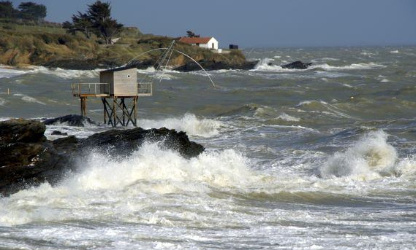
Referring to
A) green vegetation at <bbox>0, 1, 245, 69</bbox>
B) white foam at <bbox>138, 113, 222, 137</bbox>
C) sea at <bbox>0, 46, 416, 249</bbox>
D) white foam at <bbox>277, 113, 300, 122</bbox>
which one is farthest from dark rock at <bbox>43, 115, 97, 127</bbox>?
green vegetation at <bbox>0, 1, 245, 69</bbox>

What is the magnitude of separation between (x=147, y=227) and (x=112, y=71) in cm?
2267

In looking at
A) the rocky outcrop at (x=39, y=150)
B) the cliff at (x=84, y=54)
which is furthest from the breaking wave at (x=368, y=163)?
the cliff at (x=84, y=54)

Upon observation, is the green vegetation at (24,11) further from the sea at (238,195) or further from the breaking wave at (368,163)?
the breaking wave at (368,163)

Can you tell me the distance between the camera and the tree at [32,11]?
16375 centimetres

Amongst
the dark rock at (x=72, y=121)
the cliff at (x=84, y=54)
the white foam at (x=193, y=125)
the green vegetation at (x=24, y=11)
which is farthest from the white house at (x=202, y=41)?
the dark rock at (x=72, y=121)

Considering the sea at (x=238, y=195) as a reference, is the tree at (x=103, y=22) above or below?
above

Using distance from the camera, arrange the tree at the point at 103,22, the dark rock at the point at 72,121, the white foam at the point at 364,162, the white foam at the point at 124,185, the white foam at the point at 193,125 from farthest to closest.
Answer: the tree at the point at 103,22, the dark rock at the point at 72,121, the white foam at the point at 193,125, the white foam at the point at 364,162, the white foam at the point at 124,185

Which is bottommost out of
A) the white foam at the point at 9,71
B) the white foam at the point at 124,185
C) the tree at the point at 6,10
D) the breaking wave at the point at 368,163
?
the white foam at the point at 9,71

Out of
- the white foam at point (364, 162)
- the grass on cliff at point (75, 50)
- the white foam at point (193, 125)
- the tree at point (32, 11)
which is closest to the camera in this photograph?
the white foam at point (364, 162)

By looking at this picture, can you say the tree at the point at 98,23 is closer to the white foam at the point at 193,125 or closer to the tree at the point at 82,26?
the tree at the point at 82,26

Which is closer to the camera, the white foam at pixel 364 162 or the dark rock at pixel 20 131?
the dark rock at pixel 20 131

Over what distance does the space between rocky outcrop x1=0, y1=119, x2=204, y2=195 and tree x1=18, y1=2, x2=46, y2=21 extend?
14758 centimetres

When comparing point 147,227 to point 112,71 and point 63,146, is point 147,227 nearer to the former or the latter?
point 63,146

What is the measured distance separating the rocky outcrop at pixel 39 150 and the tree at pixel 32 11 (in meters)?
148
